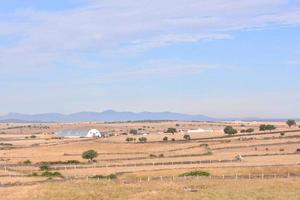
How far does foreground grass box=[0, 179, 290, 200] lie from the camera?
48.0 meters

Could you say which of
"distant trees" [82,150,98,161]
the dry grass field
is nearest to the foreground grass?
the dry grass field

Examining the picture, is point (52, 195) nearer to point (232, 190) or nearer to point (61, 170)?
point (232, 190)

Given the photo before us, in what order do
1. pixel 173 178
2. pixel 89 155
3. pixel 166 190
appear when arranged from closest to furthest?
1. pixel 166 190
2. pixel 173 178
3. pixel 89 155

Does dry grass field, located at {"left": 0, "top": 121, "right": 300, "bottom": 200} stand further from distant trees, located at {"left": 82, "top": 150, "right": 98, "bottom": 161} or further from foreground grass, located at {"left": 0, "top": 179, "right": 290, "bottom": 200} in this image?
distant trees, located at {"left": 82, "top": 150, "right": 98, "bottom": 161}

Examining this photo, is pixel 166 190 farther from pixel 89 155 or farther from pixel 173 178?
pixel 89 155

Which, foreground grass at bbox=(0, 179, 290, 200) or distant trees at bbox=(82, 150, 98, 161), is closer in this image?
foreground grass at bbox=(0, 179, 290, 200)

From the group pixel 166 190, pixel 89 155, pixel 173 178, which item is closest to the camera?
pixel 166 190

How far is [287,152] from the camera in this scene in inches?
4210

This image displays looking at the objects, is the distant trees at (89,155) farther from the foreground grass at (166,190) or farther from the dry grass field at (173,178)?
the foreground grass at (166,190)

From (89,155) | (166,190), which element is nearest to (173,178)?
(166,190)

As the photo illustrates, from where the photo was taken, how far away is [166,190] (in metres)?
51.5

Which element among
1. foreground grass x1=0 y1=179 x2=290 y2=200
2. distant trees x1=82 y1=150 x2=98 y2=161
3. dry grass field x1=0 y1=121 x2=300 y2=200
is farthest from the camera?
distant trees x1=82 y1=150 x2=98 y2=161

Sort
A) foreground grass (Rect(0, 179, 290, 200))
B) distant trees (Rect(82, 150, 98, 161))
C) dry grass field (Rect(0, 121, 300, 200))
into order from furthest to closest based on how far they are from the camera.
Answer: distant trees (Rect(82, 150, 98, 161))
dry grass field (Rect(0, 121, 300, 200))
foreground grass (Rect(0, 179, 290, 200))

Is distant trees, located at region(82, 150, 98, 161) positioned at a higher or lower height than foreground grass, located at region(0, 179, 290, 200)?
higher
